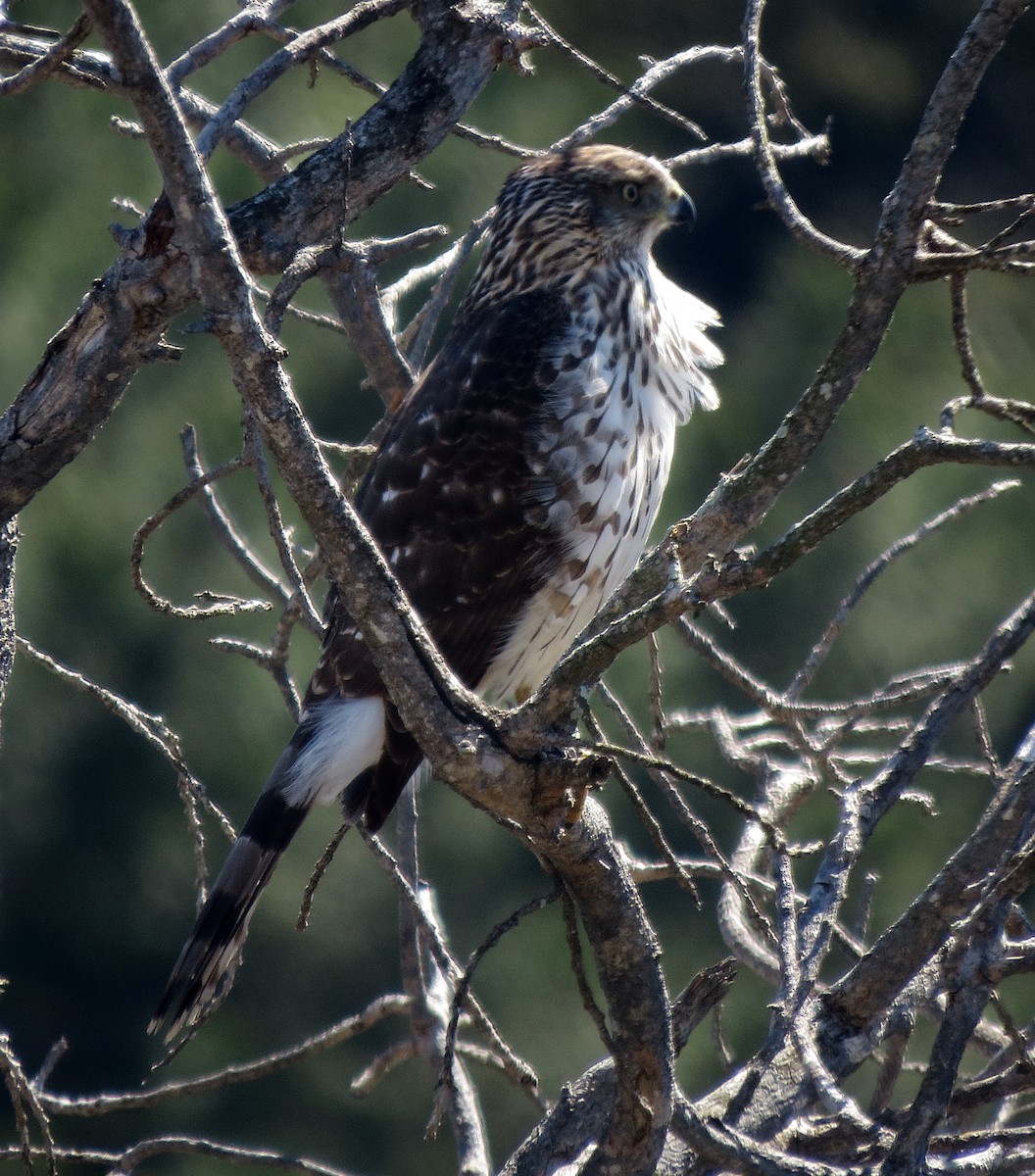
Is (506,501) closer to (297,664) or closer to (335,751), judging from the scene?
(335,751)

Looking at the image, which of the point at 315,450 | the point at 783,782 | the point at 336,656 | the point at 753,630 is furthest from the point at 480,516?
the point at 753,630

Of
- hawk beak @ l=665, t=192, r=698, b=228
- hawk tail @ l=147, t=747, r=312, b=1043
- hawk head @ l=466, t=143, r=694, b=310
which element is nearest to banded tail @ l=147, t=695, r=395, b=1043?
hawk tail @ l=147, t=747, r=312, b=1043

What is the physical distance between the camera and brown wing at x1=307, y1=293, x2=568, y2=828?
3055 mm

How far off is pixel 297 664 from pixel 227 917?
2039mm

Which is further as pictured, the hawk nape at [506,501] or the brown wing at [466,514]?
the brown wing at [466,514]

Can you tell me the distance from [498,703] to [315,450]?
6.45 ft

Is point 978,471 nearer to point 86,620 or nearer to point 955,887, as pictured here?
point 86,620

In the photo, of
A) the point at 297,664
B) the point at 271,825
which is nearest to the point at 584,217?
the point at 271,825

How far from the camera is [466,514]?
10.1 ft

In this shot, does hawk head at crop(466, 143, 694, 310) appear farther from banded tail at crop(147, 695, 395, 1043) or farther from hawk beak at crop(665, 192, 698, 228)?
banded tail at crop(147, 695, 395, 1043)

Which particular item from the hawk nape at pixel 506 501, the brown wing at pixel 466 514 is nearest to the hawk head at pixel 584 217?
the hawk nape at pixel 506 501

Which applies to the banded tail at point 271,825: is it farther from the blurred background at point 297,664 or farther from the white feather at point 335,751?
the blurred background at point 297,664

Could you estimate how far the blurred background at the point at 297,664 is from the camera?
4.99 m

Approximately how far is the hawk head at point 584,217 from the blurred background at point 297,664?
149cm
